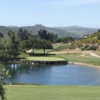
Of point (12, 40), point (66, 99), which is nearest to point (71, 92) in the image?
point (66, 99)

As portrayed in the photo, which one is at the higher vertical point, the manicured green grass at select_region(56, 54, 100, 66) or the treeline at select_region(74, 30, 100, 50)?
the treeline at select_region(74, 30, 100, 50)

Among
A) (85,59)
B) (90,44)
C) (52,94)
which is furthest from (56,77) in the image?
(90,44)

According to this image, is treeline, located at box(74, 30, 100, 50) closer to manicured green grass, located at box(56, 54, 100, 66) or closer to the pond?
manicured green grass, located at box(56, 54, 100, 66)

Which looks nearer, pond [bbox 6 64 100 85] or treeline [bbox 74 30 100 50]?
pond [bbox 6 64 100 85]

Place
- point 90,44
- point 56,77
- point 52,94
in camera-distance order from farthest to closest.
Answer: point 90,44 < point 56,77 < point 52,94

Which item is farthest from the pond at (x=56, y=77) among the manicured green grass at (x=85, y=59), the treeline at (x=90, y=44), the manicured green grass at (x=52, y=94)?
the treeline at (x=90, y=44)

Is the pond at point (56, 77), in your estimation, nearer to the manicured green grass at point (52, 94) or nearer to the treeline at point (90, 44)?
the manicured green grass at point (52, 94)

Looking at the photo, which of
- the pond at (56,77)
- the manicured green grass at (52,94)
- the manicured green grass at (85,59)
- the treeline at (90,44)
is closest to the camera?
the manicured green grass at (52,94)

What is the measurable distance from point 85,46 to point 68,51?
7218 millimetres

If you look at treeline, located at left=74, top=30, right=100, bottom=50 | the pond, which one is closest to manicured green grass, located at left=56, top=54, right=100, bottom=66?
treeline, located at left=74, top=30, right=100, bottom=50

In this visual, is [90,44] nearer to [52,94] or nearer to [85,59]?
[85,59]

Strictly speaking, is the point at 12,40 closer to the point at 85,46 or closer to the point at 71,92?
the point at 85,46

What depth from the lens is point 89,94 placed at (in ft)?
78.8

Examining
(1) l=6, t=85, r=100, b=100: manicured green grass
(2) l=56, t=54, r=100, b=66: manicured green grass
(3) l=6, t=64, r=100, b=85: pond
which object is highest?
(1) l=6, t=85, r=100, b=100: manicured green grass
